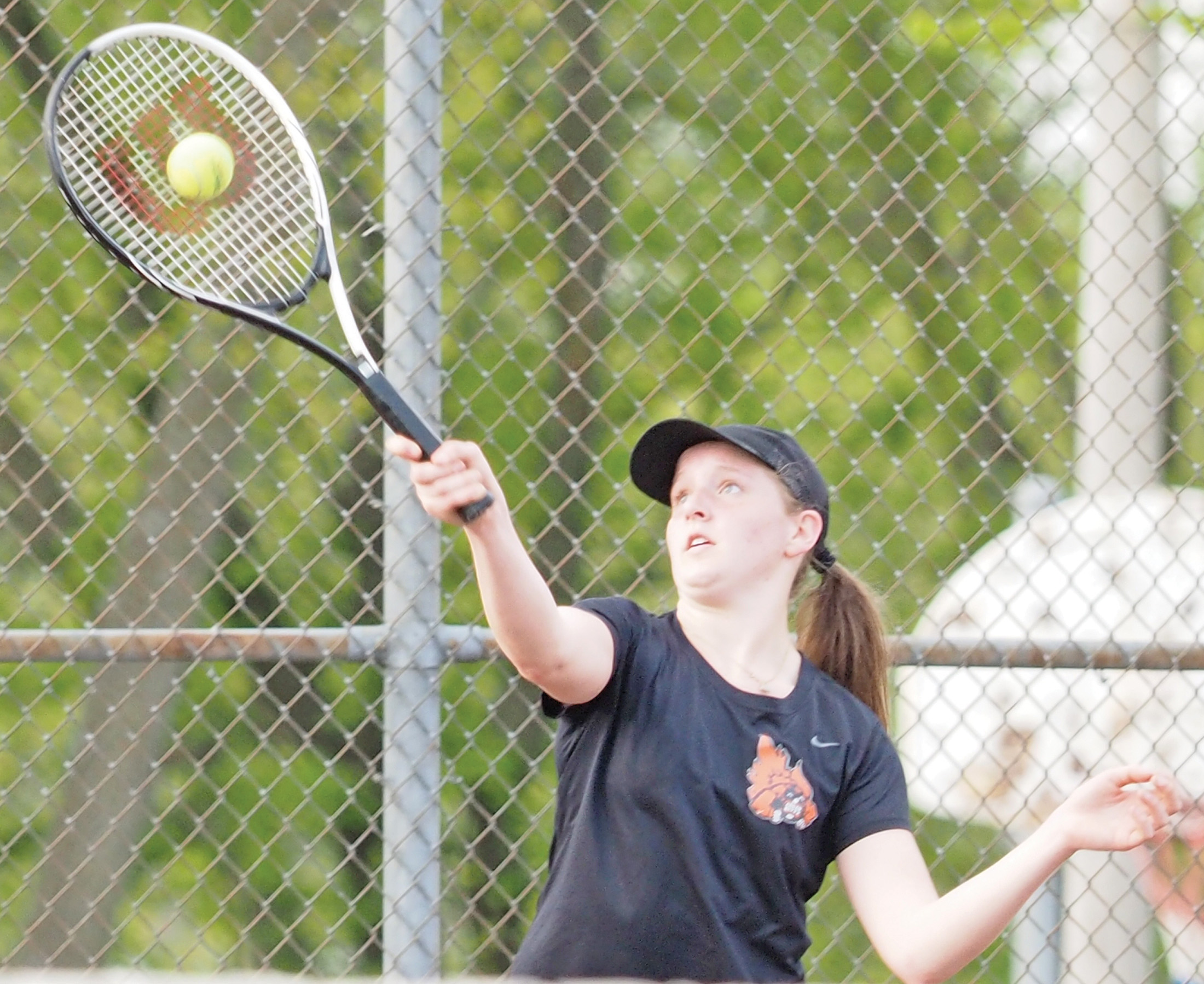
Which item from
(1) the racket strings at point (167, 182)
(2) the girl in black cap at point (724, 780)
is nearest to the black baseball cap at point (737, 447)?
(2) the girl in black cap at point (724, 780)

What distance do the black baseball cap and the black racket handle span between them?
0.50 metres

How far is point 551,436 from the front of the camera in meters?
6.80

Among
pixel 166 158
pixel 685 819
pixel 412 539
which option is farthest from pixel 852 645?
pixel 166 158

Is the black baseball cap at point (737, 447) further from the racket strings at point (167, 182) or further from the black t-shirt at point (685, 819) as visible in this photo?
the racket strings at point (167, 182)

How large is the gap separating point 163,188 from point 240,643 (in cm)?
88

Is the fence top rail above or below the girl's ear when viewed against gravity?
below

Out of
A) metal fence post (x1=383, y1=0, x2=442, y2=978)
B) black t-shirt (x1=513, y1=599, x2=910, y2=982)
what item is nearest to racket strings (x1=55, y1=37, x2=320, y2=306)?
metal fence post (x1=383, y1=0, x2=442, y2=978)

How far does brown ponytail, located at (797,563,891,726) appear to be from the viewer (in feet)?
8.33

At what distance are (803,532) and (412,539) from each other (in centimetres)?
92

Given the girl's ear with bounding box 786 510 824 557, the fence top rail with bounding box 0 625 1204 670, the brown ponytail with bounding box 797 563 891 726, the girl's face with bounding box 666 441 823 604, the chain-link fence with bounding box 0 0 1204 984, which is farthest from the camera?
the chain-link fence with bounding box 0 0 1204 984

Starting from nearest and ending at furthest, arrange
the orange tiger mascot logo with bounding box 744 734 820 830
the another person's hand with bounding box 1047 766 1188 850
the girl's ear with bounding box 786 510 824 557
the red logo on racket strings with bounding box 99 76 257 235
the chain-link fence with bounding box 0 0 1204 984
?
the another person's hand with bounding box 1047 766 1188 850, the orange tiger mascot logo with bounding box 744 734 820 830, the girl's ear with bounding box 786 510 824 557, the red logo on racket strings with bounding box 99 76 257 235, the chain-link fence with bounding box 0 0 1204 984

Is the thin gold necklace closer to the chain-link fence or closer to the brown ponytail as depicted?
the brown ponytail

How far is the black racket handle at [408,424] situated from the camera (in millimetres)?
1872

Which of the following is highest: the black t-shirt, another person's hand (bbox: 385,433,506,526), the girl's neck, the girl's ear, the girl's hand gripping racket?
the girl's hand gripping racket
